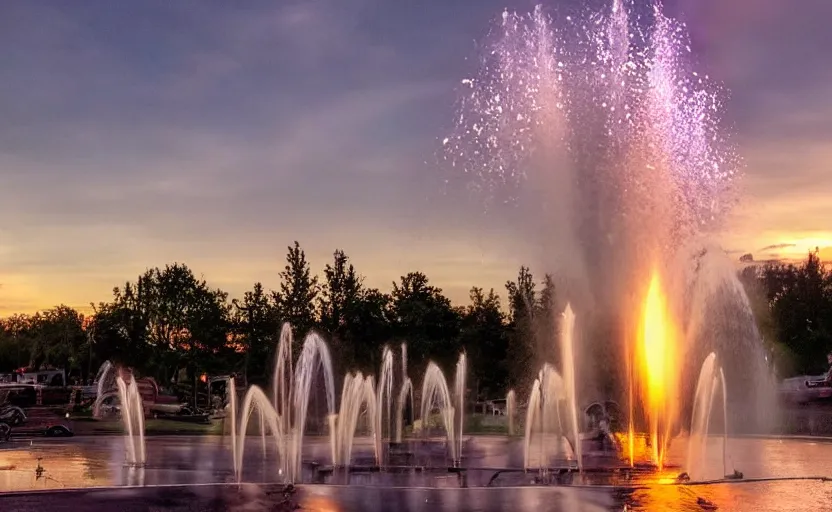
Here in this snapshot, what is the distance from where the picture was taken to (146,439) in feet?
118

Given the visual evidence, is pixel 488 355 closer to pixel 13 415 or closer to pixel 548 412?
pixel 548 412

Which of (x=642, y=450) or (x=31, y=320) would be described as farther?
(x=31, y=320)

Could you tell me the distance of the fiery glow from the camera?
108 ft

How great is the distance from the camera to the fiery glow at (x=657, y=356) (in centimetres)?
3291

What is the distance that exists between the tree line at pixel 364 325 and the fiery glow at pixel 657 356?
1651cm

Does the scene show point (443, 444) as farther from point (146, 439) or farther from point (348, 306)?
point (348, 306)

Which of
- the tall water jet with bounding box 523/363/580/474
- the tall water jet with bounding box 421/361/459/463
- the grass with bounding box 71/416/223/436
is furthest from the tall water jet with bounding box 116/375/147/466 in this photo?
the tall water jet with bounding box 523/363/580/474

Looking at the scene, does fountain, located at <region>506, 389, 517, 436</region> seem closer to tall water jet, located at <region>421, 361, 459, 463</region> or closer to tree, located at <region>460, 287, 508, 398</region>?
tall water jet, located at <region>421, 361, 459, 463</region>

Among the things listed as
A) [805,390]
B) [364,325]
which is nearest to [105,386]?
[364,325]

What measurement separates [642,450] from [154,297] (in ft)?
202

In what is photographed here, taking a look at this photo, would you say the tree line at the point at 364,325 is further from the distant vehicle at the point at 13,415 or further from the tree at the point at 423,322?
the distant vehicle at the point at 13,415

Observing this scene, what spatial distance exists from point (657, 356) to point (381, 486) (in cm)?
1809

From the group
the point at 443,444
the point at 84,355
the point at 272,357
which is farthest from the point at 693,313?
the point at 84,355

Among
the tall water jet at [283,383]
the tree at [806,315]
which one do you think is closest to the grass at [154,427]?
the tall water jet at [283,383]
